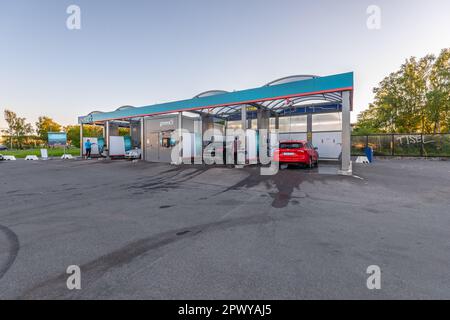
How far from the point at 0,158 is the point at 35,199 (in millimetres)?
22031

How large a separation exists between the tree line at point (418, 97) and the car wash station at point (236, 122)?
1299 centimetres

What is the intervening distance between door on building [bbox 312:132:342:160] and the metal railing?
5.15 metres

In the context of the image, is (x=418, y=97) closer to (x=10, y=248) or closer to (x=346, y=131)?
(x=346, y=131)

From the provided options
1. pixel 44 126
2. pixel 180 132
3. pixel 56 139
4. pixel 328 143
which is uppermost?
pixel 44 126

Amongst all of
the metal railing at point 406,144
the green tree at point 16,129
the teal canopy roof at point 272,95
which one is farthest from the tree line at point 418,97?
the green tree at point 16,129

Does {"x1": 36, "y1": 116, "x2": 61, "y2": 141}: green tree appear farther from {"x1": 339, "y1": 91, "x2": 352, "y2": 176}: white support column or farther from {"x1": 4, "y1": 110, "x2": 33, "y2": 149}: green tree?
{"x1": 339, "y1": 91, "x2": 352, "y2": 176}: white support column

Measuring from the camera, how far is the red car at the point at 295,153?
10.8 metres

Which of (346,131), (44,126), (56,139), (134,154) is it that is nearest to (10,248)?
(346,131)

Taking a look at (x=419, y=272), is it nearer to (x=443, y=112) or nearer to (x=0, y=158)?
(x=443, y=112)

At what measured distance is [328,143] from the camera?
1728 cm

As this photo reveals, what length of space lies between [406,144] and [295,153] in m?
14.6

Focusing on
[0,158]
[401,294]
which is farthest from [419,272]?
[0,158]

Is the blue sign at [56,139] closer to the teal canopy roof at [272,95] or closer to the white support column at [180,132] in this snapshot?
the teal canopy roof at [272,95]

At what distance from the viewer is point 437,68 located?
877 inches
